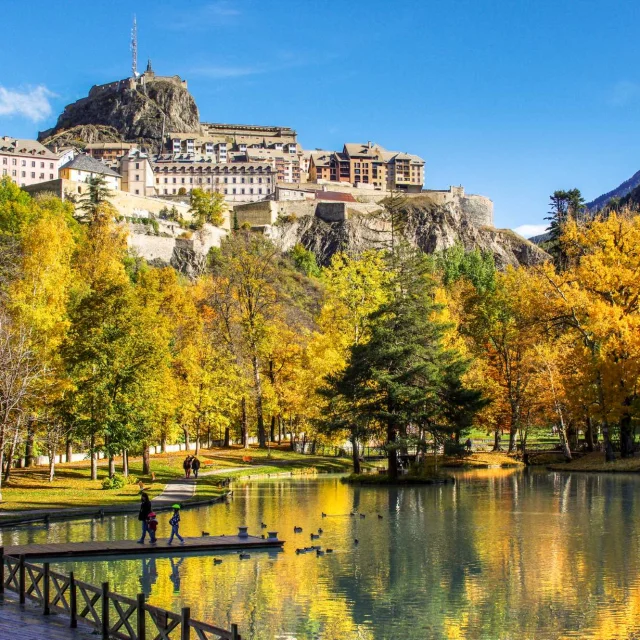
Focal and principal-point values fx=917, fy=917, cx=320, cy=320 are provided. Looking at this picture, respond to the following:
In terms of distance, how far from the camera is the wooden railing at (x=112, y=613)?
15.3 m

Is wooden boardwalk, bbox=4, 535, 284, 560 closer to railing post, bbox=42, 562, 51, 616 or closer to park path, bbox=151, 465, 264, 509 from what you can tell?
railing post, bbox=42, 562, 51, 616

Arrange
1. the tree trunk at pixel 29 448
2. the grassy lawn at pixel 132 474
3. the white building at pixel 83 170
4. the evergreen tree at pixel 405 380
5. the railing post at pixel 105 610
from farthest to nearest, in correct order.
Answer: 1. the white building at pixel 83 170
2. the evergreen tree at pixel 405 380
3. the tree trunk at pixel 29 448
4. the grassy lawn at pixel 132 474
5. the railing post at pixel 105 610

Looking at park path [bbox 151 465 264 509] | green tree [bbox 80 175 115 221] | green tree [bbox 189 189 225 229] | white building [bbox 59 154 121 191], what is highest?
white building [bbox 59 154 121 191]

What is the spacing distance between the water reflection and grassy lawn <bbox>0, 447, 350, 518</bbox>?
4113 millimetres

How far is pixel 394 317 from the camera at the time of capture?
55.7 meters

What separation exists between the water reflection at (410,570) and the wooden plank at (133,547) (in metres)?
0.67

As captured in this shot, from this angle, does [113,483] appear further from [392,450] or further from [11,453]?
[392,450]

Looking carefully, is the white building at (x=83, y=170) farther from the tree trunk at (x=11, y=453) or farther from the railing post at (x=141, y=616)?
the railing post at (x=141, y=616)

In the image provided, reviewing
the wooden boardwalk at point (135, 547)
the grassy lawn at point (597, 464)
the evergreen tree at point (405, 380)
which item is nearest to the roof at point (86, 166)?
the grassy lawn at point (597, 464)

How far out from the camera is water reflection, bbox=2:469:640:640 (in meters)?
20.4

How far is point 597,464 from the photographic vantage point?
60562 millimetres

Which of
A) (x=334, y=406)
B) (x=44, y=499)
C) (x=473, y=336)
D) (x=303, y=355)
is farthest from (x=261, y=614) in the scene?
(x=473, y=336)

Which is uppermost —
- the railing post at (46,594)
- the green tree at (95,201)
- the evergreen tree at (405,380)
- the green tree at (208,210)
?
the green tree at (208,210)

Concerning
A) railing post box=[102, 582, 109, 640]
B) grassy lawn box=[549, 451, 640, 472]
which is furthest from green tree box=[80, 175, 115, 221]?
railing post box=[102, 582, 109, 640]
